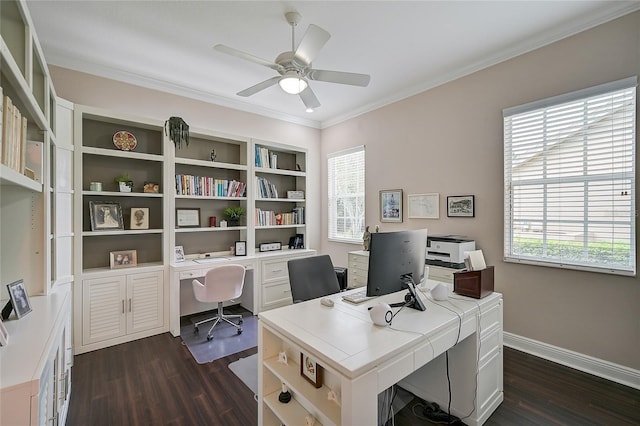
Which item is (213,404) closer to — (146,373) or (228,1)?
(146,373)

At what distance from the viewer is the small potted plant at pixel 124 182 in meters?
3.09

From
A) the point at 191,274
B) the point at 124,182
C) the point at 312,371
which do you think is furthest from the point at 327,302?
the point at 124,182

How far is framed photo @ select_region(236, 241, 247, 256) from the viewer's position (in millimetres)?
3881

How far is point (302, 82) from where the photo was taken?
2.34 metres

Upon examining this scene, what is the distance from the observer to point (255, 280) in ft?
12.5

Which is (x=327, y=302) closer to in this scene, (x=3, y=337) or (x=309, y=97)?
(x=3, y=337)

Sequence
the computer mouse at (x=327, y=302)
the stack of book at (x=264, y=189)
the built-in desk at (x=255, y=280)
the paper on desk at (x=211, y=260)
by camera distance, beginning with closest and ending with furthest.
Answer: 1. the computer mouse at (x=327, y=302)
2. the built-in desk at (x=255, y=280)
3. the paper on desk at (x=211, y=260)
4. the stack of book at (x=264, y=189)

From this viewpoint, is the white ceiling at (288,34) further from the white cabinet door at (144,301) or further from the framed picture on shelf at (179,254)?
the white cabinet door at (144,301)

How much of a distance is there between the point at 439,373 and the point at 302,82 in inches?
95.7

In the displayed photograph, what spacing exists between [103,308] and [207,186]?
1.72 meters

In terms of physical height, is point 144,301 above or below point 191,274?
below

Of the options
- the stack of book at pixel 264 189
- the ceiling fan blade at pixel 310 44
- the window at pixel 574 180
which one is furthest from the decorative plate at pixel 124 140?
the window at pixel 574 180

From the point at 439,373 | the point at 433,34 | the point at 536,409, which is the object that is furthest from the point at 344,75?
the point at 536,409

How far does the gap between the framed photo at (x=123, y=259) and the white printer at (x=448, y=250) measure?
3.33 m
